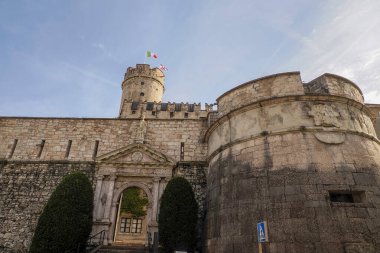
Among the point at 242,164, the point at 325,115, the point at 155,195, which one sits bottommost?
the point at 155,195

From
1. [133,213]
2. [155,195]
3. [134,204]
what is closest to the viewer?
[155,195]

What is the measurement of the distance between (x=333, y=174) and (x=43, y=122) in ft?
44.0

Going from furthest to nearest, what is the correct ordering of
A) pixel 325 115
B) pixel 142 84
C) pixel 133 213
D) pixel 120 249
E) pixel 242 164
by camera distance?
pixel 142 84
pixel 133 213
pixel 120 249
pixel 242 164
pixel 325 115

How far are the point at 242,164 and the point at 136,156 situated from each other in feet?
19.5

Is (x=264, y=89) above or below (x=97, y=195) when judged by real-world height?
above

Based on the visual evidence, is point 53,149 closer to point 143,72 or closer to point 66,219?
point 66,219

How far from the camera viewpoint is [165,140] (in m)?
12.8

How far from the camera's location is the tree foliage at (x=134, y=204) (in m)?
21.2

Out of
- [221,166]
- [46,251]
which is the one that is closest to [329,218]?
[221,166]

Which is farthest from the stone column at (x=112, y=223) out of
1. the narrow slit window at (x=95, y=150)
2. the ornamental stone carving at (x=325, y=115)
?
the ornamental stone carving at (x=325, y=115)

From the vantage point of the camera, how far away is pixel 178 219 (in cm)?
930

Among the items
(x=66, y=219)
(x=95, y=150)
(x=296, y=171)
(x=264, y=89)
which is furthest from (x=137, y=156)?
(x=296, y=171)

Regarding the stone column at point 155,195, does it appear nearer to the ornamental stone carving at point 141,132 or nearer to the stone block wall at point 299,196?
the ornamental stone carving at point 141,132

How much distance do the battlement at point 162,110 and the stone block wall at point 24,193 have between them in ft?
58.7
